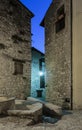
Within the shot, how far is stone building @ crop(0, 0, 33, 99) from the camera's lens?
9648 mm

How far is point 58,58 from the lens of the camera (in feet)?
31.5

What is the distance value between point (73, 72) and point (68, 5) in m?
3.57

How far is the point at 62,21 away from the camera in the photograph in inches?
372

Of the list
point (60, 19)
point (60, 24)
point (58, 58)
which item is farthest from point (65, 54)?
point (60, 19)

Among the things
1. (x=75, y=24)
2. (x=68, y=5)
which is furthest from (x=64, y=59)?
(x=68, y=5)

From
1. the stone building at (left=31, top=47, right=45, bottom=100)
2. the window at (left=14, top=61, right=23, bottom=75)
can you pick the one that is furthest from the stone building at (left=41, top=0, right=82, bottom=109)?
the stone building at (left=31, top=47, right=45, bottom=100)

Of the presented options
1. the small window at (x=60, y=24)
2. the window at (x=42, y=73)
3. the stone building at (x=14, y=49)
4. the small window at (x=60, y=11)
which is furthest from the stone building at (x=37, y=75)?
the small window at (x=60, y=11)

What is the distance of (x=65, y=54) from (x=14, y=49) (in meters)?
3.29

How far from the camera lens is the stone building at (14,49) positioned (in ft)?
31.7

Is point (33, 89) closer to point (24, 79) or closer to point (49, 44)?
point (24, 79)

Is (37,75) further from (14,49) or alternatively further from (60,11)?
(60,11)

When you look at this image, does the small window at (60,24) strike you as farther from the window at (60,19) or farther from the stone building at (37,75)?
the stone building at (37,75)

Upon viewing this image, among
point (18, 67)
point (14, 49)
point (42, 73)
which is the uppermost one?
point (14, 49)

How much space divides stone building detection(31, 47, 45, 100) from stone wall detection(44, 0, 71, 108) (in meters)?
3.48
